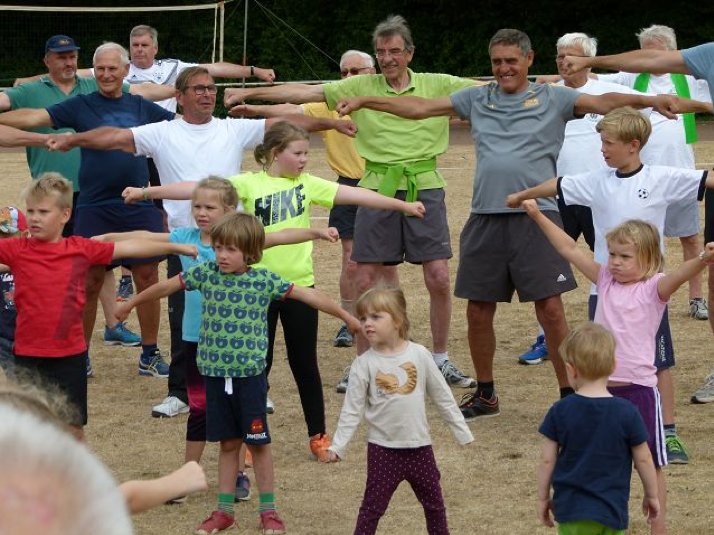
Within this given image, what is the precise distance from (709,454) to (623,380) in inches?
58.3

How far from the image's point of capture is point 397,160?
7.84 meters

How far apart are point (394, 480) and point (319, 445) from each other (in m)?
1.65

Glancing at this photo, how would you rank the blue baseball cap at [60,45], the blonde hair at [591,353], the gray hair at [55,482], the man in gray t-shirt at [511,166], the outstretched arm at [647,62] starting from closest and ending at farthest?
1. the gray hair at [55,482]
2. the blonde hair at [591,353]
3. the outstretched arm at [647,62]
4. the man in gray t-shirt at [511,166]
5. the blue baseball cap at [60,45]

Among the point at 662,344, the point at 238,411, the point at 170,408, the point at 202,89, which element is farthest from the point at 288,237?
the point at 170,408

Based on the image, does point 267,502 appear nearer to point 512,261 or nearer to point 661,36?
point 512,261

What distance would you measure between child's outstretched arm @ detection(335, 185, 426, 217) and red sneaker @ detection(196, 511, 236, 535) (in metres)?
1.75

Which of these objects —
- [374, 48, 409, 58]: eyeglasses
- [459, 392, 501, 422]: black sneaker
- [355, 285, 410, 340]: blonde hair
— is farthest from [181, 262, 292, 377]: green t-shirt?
[374, 48, 409, 58]: eyeglasses

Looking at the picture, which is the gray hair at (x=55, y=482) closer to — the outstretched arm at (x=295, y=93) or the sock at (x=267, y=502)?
the sock at (x=267, y=502)

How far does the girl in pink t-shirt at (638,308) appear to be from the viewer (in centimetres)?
528

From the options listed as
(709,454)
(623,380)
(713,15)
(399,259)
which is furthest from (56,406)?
(713,15)

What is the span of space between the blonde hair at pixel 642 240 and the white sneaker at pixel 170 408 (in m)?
3.22

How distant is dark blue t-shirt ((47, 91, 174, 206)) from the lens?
25.5 ft

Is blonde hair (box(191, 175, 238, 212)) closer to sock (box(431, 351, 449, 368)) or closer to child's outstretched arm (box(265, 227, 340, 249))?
child's outstretched arm (box(265, 227, 340, 249))

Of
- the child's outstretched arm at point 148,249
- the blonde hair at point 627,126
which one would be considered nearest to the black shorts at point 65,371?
the child's outstretched arm at point 148,249
